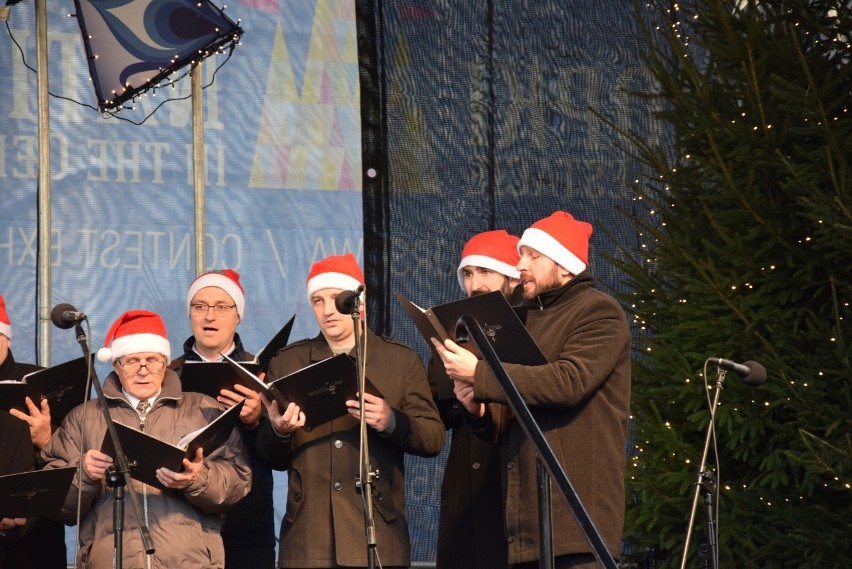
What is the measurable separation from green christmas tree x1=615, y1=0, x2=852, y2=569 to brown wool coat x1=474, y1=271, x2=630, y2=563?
3.68 ft

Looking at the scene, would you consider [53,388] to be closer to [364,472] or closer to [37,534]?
[37,534]

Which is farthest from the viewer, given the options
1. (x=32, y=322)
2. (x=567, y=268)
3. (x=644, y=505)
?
(x=32, y=322)

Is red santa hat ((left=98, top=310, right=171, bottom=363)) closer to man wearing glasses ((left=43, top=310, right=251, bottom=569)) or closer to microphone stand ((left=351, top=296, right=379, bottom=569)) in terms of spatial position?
man wearing glasses ((left=43, top=310, right=251, bottom=569))

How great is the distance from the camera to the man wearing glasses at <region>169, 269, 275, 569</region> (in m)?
4.26

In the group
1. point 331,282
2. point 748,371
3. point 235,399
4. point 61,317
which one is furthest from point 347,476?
point 748,371

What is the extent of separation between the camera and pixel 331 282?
4.32 metres

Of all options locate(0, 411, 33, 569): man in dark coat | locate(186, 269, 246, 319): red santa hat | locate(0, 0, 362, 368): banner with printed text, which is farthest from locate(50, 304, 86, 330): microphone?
locate(0, 0, 362, 368): banner with printed text

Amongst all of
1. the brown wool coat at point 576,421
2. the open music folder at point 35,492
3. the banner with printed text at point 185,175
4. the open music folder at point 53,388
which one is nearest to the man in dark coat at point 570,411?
the brown wool coat at point 576,421

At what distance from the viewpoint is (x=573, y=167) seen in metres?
6.27

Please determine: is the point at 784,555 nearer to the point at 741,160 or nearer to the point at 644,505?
the point at 644,505

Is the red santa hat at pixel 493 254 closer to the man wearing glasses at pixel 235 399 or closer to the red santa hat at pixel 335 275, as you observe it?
the red santa hat at pixel 335 275

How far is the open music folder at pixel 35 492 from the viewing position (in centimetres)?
364

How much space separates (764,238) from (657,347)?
0.62 m

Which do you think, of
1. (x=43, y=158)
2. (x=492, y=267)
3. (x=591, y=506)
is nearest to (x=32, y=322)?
(x=43, y=158)
